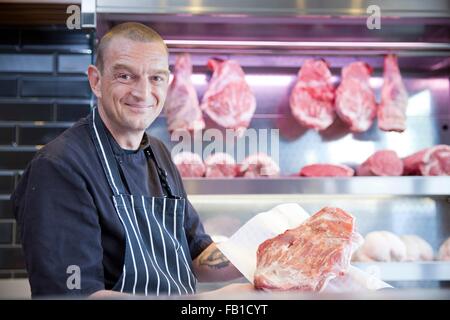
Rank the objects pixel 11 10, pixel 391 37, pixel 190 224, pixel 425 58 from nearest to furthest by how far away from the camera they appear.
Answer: pixel 190 224 < pixel 11 10 < pixel 391 37 < pixel 425 58

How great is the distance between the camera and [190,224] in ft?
3.68

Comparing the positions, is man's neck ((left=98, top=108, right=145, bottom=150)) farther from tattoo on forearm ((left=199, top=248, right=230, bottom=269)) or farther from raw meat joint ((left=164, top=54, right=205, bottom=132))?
raw meat joint ((left=164, top=54, right=205, bottom=132))

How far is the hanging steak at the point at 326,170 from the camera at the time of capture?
1559 millimetres

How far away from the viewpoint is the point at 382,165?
5.28 feet

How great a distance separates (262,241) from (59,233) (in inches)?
13.3

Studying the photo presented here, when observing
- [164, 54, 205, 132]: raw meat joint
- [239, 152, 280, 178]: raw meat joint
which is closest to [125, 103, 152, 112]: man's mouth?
[239, 152, 280, 178]: raw meat joint

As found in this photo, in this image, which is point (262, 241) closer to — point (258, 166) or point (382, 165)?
point (258, 166)

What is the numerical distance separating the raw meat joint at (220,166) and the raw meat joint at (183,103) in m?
0.15

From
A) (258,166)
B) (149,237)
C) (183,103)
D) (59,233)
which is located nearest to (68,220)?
(59,233)

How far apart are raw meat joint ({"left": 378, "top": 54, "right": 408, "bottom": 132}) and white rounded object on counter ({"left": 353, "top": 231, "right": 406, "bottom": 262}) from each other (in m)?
0.31

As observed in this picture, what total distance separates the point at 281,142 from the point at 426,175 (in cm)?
41
